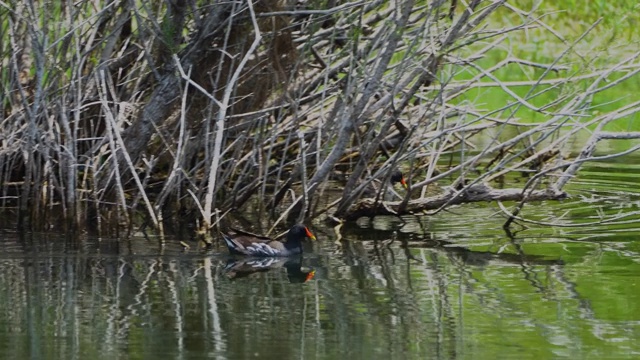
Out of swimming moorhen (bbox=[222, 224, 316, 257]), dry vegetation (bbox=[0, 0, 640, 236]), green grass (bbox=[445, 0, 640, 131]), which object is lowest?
swimming moorhen (bbox=[222, 224, 316, 257])

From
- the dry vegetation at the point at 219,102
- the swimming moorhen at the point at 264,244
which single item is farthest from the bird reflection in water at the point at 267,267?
the dry vegetation at the point at 219,102

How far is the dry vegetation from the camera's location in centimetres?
895

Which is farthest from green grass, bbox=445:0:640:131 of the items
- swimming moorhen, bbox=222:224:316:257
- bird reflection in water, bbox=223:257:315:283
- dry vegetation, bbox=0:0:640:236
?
bird reflection in water, bbox=223:257:315:283

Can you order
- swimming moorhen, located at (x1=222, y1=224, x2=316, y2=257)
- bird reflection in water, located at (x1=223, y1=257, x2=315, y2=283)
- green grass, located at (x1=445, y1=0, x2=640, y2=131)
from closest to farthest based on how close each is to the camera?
bird reflection in water, located at (x1=223, y1=257, x2=315, y2=283) → swimming moorhen, located at (x1=222, y1=224, x2=316, y2=257) → green grass, located at (x1=445, y1=0, x2=640, y2=131)

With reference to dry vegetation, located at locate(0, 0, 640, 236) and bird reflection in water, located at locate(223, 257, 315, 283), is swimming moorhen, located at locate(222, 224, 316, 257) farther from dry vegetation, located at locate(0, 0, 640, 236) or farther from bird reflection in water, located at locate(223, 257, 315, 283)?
dry vegetation, located at locate(0, 0, 640, 236)

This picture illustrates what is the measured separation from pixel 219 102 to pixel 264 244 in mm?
1136

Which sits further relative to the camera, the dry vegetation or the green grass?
the green grass

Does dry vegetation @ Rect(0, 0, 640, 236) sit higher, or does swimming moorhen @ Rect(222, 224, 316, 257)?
dry vegetation @ Rect(0, 0, 640, 236)

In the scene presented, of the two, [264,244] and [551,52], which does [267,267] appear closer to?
[264,244]

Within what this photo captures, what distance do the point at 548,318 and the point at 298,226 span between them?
2.69 meters

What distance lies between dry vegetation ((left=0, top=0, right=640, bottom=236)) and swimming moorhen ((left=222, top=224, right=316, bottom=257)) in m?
0.31

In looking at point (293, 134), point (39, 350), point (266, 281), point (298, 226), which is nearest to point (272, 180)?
point (293, 134)

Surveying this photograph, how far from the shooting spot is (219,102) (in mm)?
8617

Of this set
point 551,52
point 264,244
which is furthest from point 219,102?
point 551,52
